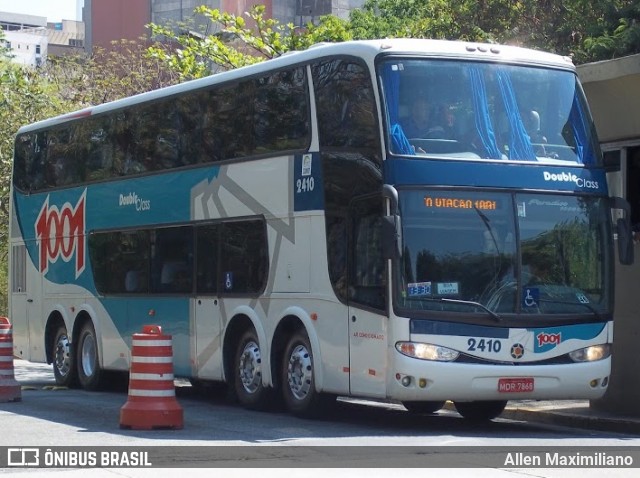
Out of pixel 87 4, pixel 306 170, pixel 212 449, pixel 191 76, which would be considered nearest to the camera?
pixel 212 449

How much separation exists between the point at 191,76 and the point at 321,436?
1653cm

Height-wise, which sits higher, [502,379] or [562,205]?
[562,205]

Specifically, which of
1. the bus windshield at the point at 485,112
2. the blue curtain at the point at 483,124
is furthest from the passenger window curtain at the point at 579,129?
the blue curtain at the point at 483,124

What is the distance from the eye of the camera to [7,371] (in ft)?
57.4

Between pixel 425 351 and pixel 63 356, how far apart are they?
1007 centimetres

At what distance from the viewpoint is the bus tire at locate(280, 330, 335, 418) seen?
15180 millimetres

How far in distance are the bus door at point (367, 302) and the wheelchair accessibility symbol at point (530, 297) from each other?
1.53 meters

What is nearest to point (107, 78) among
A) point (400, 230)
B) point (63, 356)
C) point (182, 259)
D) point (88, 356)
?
point (63, 356)

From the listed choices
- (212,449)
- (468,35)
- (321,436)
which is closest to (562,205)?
(321,436)

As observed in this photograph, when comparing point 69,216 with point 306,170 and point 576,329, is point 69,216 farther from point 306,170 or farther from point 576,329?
point 576,329

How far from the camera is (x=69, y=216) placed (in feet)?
71.5

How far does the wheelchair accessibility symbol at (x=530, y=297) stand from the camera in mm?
13955

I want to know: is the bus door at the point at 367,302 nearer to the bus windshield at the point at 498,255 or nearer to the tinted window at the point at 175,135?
the bus windshield at the point at 498,255

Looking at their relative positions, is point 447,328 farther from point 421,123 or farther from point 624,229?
point 624,229
